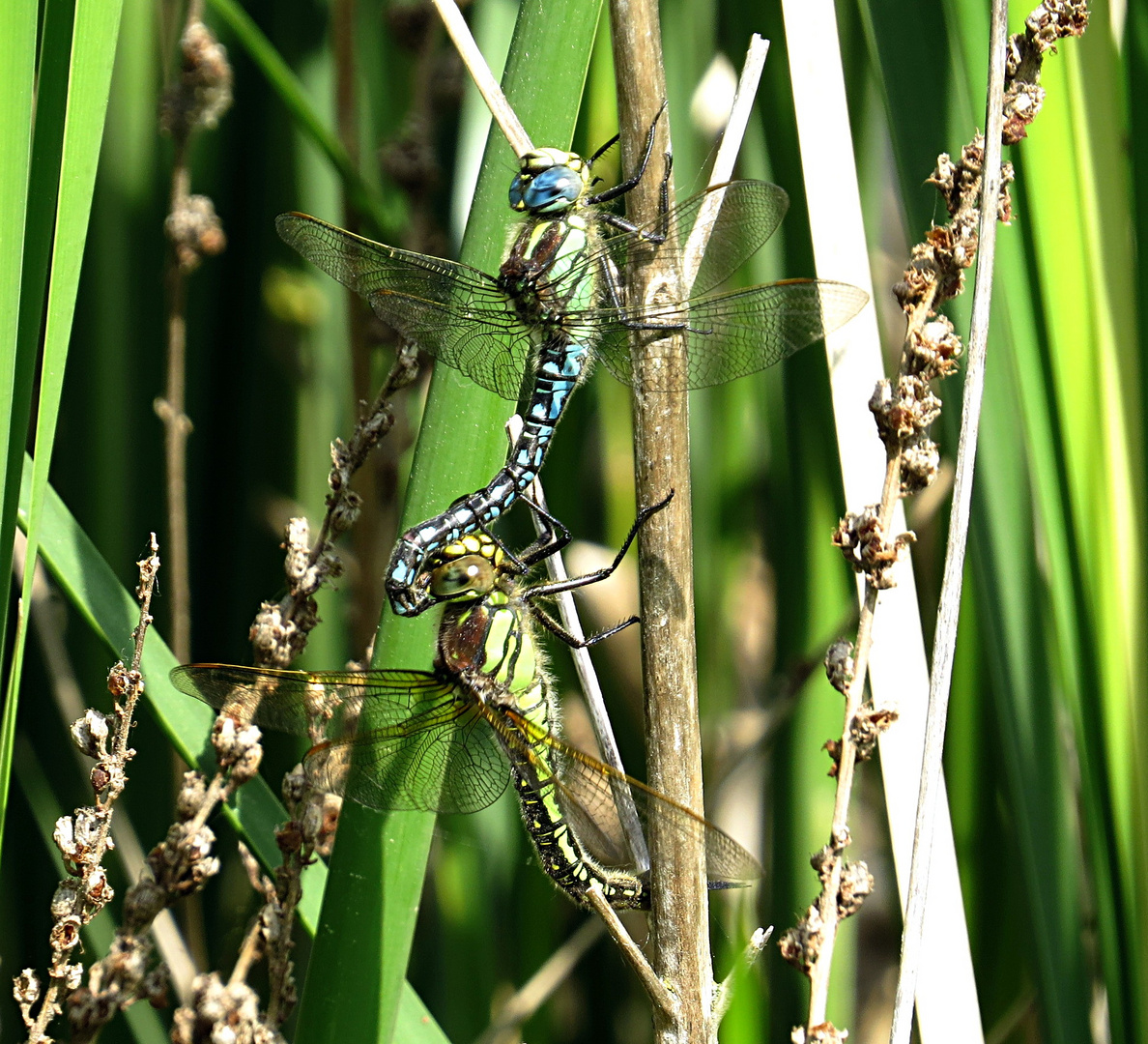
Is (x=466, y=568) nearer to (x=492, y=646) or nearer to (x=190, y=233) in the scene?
(x=492, y=646)

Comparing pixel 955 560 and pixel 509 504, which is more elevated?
pixel 509 504

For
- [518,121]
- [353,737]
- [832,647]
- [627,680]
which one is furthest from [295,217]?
[627,680]

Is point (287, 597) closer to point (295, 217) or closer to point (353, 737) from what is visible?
point (353, 737)

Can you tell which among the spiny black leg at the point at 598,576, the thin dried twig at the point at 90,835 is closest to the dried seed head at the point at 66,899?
the thin dried twig at the point at 90,835

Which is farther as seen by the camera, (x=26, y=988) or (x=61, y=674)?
(x=61, y=674)

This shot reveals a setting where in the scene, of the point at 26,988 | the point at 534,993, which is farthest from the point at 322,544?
the point at 534,993

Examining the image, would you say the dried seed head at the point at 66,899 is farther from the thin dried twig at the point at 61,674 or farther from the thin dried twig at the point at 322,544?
the thin dried twig at the point at 61,674

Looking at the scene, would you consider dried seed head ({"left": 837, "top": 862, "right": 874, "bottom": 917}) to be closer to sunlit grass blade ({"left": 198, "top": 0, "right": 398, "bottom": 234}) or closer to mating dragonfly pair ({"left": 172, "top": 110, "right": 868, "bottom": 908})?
mating dragonfly pair ({"left": 172, "top": 110, "right": 868, "bottom": 908})
